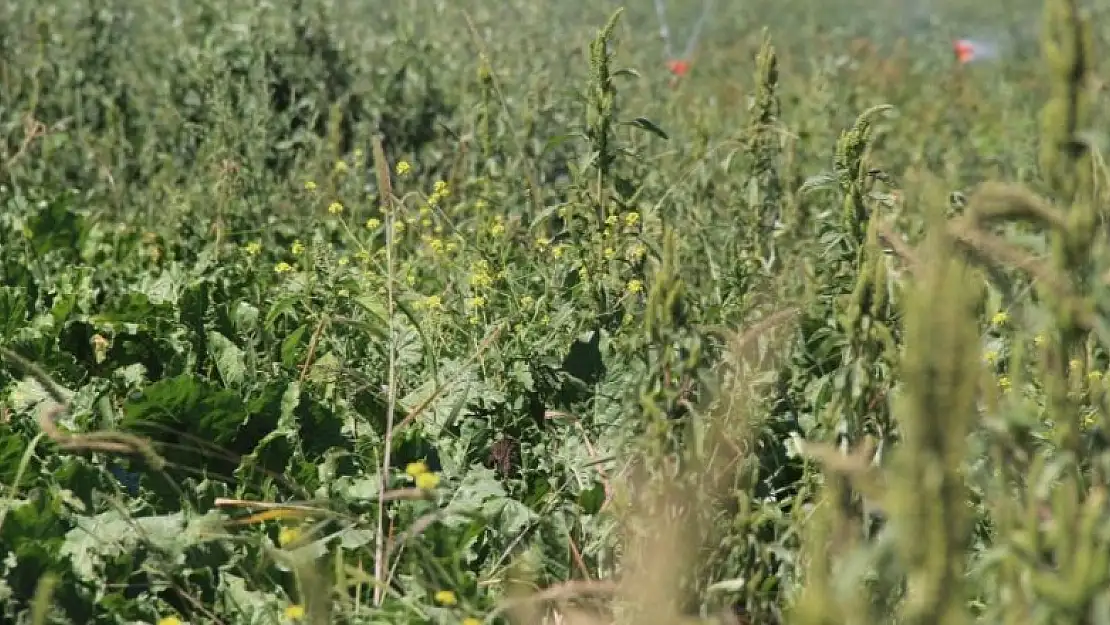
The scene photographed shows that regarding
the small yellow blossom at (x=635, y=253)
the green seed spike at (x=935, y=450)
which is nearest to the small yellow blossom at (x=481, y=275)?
the small yellow blossom at (x=635, y=253)

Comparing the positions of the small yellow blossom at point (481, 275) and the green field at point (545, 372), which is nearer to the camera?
the green field at point (545, 372)

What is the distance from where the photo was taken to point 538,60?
6.46m

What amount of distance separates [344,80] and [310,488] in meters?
3.24

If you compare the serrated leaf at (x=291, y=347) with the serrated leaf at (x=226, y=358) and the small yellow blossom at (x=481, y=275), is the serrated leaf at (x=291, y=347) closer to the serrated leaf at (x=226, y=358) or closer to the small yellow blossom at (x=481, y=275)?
the serrated leaf at (x=226, y=358)

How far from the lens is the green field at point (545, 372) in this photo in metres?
1.76

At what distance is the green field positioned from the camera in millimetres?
1765

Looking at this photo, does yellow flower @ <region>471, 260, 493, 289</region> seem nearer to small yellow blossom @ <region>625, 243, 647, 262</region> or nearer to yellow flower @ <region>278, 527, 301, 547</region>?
small yellow blossom @ <region>625, 243, 647, 262</region>

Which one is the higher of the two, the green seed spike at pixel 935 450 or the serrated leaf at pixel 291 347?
the green seed spike at pixel 935 450

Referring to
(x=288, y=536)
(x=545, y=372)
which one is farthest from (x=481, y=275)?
(x=288, y=536)

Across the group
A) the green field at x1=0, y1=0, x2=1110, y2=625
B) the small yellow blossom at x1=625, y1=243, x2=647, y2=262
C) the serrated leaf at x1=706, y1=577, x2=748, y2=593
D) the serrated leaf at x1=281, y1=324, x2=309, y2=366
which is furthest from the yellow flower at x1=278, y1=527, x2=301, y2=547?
the small yellow blossom at x1=625, y1=243, x2=647, y2=262

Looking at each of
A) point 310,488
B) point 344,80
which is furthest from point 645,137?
point 310,488

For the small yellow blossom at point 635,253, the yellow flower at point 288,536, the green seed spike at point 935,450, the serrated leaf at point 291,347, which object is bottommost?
the serrated leaf at point 291,347

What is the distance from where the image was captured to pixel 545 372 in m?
3.16

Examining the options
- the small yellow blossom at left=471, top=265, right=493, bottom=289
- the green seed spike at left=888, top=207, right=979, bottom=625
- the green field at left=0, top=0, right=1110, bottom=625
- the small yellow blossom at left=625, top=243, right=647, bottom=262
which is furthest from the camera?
the small yellow blossom at left=471, top=265, right=493, bottom=289
